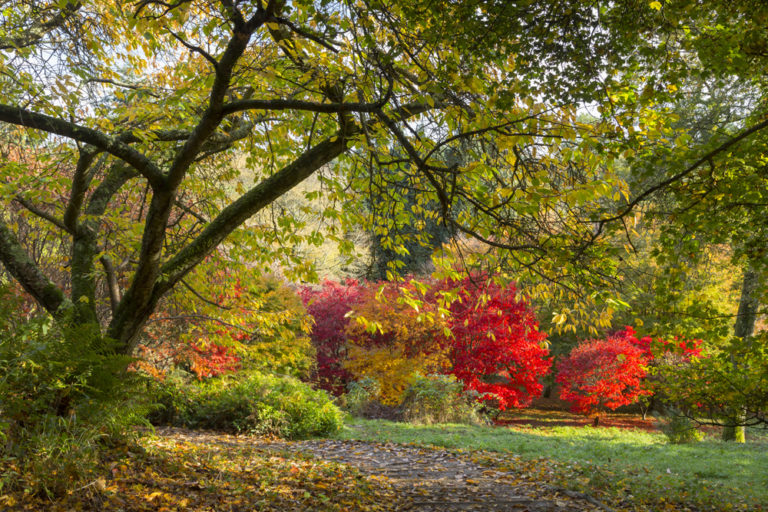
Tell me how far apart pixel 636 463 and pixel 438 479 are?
135 inches

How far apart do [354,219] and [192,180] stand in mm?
2246

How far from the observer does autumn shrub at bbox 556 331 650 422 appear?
484 inches

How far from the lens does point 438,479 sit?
4.72m

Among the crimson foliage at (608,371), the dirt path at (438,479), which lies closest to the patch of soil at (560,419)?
the crimson foliage at (608,371)

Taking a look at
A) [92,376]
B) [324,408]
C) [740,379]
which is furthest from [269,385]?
[740,379]

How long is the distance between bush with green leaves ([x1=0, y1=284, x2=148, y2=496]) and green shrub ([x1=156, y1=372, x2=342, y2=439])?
3.49m

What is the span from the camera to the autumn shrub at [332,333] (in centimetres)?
1352

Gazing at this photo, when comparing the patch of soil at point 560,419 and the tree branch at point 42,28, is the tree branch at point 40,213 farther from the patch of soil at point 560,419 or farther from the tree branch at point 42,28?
the patch of soil at point 560,419

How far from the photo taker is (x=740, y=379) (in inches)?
158

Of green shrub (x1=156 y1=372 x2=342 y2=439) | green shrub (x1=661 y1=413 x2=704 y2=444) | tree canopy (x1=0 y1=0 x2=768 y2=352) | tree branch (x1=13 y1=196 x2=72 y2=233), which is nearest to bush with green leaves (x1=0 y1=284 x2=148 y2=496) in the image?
tree canopy (x1=0 y1=0 x2=768 y2=352)

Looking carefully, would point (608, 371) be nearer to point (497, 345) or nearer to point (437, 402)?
point (497, 345)

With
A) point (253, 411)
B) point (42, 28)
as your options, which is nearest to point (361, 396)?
point (253, 411)

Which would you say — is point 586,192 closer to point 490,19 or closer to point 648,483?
point 490,19

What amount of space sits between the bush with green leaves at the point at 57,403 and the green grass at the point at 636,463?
13.2ft
